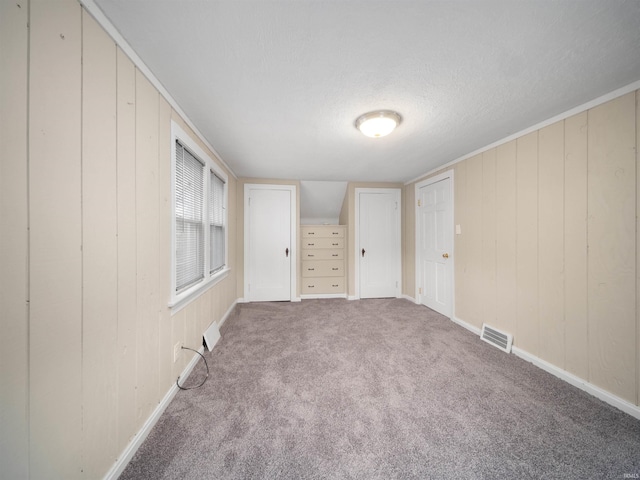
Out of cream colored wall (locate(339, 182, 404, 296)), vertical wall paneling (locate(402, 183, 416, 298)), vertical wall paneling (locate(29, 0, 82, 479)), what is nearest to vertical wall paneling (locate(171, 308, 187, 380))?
vertical wall paneling (locate(29, 0, 82, 479))

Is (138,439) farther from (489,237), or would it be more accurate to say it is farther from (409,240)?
(409,240)

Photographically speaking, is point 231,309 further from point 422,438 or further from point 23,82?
point 23,82

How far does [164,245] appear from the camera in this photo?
144cm

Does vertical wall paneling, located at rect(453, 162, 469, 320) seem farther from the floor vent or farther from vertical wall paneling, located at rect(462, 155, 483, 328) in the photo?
the floor vent

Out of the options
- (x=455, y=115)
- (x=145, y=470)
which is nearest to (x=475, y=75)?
(x=455, y=115)

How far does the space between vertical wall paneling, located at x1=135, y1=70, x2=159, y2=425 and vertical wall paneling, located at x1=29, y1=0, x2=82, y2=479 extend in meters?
0.35

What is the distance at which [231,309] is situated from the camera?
3219 millimetres

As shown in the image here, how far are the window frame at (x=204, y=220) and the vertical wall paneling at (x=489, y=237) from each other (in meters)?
2.97

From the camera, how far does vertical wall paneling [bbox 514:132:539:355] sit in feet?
6.26

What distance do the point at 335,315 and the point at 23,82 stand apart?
10.3 ft

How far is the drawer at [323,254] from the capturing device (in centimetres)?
388

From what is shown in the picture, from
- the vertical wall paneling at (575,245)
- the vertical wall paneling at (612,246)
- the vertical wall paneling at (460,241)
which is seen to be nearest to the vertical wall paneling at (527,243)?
the vertical wall paneling at (575,245)

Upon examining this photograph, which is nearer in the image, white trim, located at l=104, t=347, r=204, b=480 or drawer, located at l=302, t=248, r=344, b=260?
white trim, located at l=104, t=347, r=204, b=480

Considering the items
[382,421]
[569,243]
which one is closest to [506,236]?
[569,243]
